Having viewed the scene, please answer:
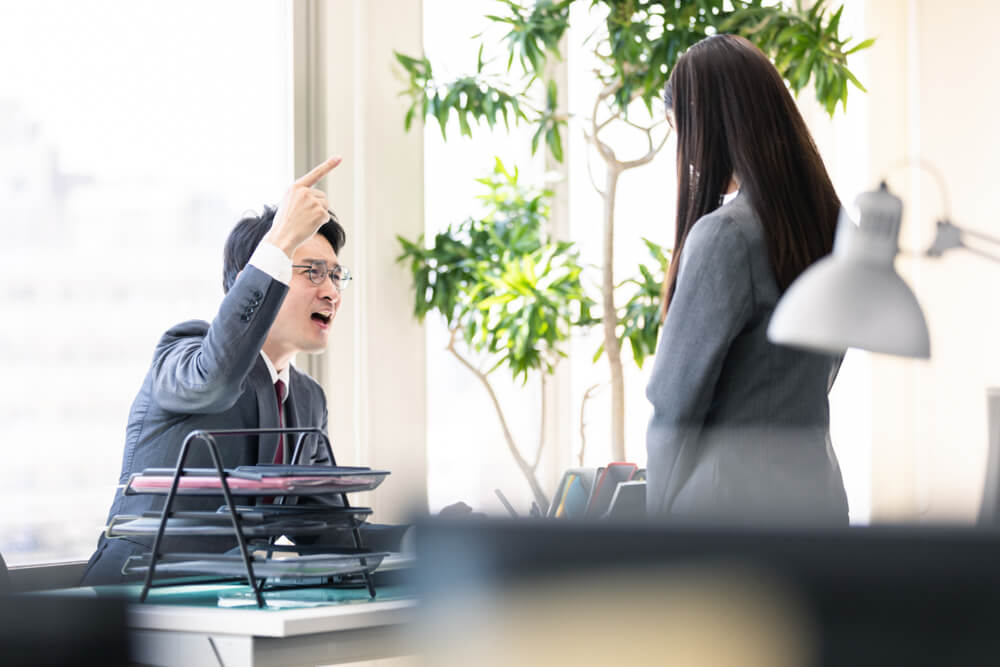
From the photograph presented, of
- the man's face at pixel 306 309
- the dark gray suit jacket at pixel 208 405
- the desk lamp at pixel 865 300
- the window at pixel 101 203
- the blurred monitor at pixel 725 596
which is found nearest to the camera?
the blurred monitor at pixel 725 596

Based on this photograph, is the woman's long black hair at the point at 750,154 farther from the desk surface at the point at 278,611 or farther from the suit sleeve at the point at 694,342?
the desk surface at the point at 278,611

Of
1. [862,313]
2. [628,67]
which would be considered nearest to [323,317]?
[628,67]

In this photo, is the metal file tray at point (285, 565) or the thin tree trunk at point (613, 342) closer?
the metal file tray at point (285, 565)

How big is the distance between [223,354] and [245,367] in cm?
5

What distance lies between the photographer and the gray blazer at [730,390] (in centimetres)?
174

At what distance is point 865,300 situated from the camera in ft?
3.38

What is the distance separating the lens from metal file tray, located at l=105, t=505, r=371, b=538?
1485mm

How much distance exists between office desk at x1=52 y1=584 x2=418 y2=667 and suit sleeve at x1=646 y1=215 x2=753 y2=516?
0.50m

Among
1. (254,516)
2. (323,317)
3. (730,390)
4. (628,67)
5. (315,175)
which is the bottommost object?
(254,516)

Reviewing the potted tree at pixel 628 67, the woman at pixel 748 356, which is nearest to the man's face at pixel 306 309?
the woman at pixel 748 356

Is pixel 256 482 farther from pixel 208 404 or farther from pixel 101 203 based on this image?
pixel 101 203

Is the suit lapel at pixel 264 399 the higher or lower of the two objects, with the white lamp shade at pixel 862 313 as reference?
lower

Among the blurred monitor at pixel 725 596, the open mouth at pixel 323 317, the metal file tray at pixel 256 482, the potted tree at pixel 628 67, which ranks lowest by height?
the metal file tray at pixel 256 482

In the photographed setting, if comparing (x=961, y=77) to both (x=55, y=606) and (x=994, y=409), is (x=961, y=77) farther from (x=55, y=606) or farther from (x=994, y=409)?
(x=55, y=606)
